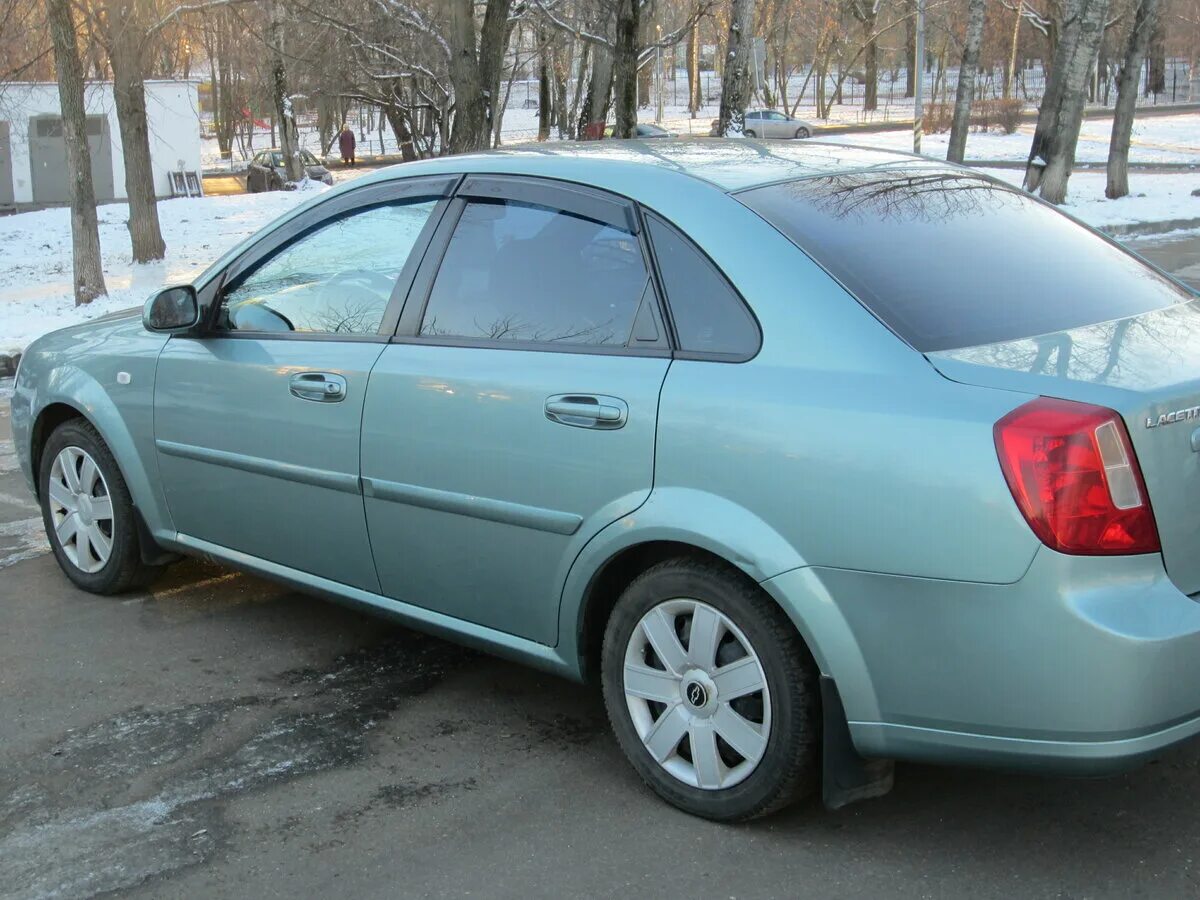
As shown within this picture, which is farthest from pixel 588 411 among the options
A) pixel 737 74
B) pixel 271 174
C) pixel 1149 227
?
pixel 271 174

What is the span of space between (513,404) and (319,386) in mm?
801

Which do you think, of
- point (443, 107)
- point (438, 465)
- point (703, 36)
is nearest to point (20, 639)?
point (438, 465)

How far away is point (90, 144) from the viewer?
3516 cm

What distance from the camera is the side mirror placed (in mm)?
4496

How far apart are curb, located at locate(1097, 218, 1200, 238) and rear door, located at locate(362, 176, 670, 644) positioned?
17.1m

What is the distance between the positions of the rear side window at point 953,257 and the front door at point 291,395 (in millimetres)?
1235

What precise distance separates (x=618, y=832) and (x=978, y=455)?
1.31 m

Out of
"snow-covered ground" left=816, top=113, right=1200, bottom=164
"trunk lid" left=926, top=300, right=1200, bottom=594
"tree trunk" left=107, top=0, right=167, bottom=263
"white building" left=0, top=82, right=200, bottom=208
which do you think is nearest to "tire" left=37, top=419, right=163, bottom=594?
"trunk lid" left=926, top=300, right=1200, bottom=594

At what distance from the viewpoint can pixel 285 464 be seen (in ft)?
13.6

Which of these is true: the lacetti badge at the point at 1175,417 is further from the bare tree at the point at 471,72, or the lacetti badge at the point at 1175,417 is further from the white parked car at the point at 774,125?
the white parked car at the point at 774,125

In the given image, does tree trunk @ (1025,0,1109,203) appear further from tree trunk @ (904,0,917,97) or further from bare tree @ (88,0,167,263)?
tree trunk @ (904,0,917,97)

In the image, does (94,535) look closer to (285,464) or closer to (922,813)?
(285,464)

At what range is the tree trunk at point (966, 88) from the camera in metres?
27.0

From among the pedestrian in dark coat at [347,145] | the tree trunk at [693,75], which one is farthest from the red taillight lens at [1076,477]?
the tree trunk at [693,75]
